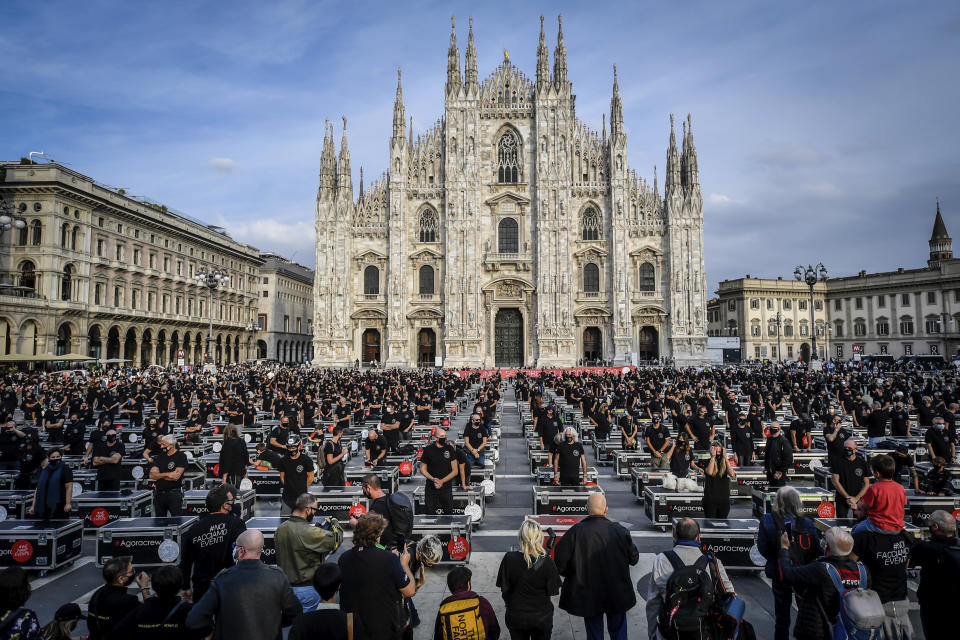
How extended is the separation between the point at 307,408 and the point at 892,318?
7495 cm

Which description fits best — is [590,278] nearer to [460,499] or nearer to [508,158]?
[508,158]

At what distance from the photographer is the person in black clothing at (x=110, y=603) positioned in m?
4.23

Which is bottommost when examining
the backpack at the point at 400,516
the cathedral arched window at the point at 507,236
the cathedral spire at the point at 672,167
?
the backpack at the point at 400,516

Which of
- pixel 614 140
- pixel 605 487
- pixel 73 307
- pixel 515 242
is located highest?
pixel 614 140

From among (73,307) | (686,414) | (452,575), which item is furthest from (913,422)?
(73,307)

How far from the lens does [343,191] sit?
48.7m

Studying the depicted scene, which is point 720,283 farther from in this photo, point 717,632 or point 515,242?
point 717,632

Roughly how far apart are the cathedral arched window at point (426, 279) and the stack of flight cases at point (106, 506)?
40104 mm

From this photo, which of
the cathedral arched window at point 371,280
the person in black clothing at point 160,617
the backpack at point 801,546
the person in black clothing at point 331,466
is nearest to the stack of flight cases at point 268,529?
the person in black clothing at point 331,466

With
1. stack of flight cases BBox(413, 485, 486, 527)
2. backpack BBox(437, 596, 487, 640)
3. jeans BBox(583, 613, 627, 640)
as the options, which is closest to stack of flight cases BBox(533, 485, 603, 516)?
stack of flight cases BBox(413, 485, 486, 527)

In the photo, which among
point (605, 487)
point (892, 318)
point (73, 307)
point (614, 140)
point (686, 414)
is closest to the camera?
point (605, 487)

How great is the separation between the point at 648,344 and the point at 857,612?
46.4m

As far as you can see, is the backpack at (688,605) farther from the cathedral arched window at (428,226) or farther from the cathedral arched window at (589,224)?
the cathedral arched window at (428,226)

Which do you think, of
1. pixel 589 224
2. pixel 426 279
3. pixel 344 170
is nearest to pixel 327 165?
pixel 344 170
